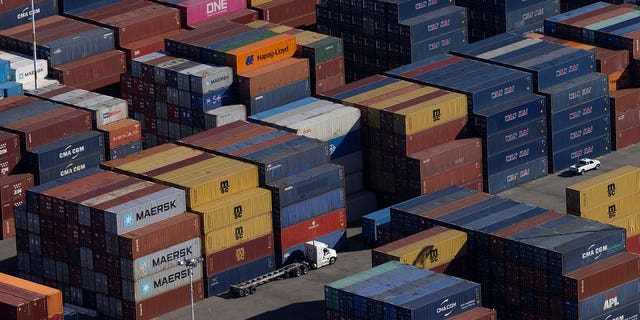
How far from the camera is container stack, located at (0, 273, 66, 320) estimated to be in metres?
196

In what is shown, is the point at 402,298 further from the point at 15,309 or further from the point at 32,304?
the point at 15,309

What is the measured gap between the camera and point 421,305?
194 m

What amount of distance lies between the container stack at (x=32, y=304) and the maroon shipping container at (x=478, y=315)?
31607mm

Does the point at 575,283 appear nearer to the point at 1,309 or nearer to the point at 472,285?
the point at 472,285

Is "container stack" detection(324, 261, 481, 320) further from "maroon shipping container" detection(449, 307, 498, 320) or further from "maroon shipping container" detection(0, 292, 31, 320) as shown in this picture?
"maroon shipping container" detection(0, 292, 31, 320)

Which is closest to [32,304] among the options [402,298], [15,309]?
[15,309]

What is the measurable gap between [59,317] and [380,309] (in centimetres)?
2588

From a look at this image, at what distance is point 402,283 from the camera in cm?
19888

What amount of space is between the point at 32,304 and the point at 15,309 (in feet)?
5.29

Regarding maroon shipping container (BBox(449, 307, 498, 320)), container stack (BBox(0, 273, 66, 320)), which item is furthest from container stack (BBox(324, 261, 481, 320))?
container stack (BBox(0, 273, 66, 320))

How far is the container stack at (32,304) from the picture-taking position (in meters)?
196

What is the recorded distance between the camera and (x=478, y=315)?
196250 millimetres

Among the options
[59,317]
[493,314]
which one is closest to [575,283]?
[493,314]

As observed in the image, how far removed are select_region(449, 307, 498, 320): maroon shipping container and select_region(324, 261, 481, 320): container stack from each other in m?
0.34
